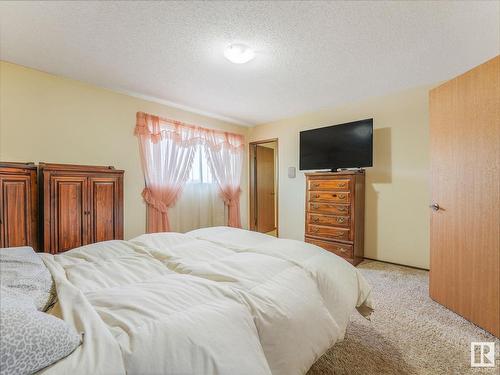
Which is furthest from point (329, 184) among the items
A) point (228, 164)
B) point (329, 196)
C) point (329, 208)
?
point (228, 164)

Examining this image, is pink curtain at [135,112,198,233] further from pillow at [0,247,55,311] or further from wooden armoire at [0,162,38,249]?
pillow at [0,247,55,311]

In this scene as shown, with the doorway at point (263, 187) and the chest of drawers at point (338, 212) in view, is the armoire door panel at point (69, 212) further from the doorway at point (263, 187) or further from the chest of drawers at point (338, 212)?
the doorway at point (263, 187)

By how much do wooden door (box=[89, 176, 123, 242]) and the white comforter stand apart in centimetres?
120

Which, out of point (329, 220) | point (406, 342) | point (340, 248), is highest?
point (329, 220)

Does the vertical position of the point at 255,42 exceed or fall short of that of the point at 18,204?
it exceeds it

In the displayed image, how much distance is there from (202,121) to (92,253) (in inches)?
124

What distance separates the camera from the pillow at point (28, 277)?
0.88m

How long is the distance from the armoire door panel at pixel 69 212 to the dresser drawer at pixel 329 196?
288 cm

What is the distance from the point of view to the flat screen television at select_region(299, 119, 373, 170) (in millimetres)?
3227

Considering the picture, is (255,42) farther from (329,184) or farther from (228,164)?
(228,164)

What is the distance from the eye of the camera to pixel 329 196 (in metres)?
3.38

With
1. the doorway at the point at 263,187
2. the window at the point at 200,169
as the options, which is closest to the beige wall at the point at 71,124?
the window at the point at 200,169

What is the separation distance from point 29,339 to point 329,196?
3274 millimetres

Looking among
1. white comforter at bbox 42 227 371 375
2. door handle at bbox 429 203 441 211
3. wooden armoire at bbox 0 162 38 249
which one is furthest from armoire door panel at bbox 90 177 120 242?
door handle at bbox 429 203 441 211
